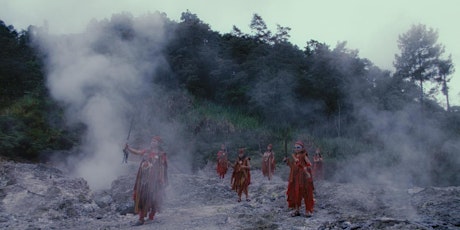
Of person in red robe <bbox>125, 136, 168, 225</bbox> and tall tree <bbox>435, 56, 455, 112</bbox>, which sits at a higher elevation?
tall tree <bbox>435, 56, 455, 112</bbox>

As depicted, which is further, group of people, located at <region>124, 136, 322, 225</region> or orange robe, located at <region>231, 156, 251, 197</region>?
orange robe, located at <region>231, 156, 251, 197</region>

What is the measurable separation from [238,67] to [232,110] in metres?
4.80

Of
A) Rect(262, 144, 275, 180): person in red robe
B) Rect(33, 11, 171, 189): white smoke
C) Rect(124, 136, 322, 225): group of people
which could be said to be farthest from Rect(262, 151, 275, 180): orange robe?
Rect(124, 136, 322, 225): group of people

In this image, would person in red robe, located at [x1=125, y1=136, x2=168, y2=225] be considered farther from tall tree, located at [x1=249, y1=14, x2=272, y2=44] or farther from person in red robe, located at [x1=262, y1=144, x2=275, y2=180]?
tall tree, located at [x1=249, y1=14, x2=272, y2=44]

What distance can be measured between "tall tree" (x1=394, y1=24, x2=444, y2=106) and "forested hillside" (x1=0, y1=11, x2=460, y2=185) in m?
0.08

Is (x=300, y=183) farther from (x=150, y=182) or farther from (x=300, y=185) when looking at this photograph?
(x=150, y=182)

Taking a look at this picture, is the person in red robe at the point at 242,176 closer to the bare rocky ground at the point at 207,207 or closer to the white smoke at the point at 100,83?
the bare rocky ground at the point at 207,207

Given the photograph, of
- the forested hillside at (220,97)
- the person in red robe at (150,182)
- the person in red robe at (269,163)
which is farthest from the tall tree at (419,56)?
the person in red robe at (150,182)

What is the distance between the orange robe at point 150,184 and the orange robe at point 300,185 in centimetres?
270

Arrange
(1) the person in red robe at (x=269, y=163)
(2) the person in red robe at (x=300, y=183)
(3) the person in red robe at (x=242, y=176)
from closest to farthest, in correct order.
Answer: (2) the person in red robe at (x=300, y=183), (3) the person in red robe at (x=242, y=176), (1) the person in red robe at (x=269, y=163)

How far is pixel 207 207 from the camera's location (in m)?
10.9

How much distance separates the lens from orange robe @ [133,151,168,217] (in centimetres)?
809

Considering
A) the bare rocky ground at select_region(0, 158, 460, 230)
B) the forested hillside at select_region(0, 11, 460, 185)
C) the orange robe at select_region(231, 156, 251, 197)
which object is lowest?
the bare rocky ground at select_region(0, 158, 460, 230)

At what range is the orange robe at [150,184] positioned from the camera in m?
8.09
